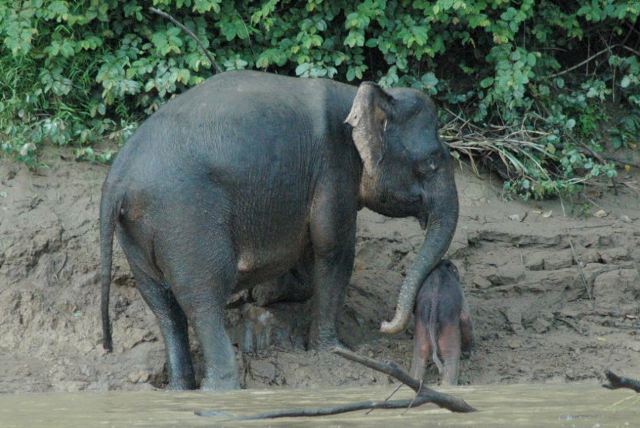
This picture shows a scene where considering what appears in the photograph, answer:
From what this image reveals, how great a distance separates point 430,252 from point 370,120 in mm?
1044

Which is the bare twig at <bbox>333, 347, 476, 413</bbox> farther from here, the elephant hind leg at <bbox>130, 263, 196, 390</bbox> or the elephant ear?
the elephant ear

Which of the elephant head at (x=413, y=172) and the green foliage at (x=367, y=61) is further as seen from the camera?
the green foliage at (x=367, y=61)

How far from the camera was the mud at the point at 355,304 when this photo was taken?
9398mm

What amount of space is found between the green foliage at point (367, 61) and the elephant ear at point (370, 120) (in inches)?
70.3

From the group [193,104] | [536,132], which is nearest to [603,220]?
[536,132]

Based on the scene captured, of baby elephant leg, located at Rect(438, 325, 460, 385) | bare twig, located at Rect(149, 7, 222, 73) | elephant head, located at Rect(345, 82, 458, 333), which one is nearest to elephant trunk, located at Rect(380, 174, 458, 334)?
elephant head, located at Rect(345, 82, 458, 333)

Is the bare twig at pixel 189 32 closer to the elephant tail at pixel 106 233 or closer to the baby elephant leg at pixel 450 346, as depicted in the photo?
Answer: the elephant tail at pixel 106 233

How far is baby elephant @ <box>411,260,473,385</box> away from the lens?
9.33 metres

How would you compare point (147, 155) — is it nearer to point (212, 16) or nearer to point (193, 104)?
point (193, 104)

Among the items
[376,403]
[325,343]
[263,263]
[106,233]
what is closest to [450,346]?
[325,343]

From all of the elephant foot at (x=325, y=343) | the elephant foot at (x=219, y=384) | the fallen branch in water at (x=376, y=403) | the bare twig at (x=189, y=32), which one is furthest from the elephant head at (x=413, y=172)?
the fallen branch in water at (x=376, y=403)

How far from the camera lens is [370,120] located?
31.0ft

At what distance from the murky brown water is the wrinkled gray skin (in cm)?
86

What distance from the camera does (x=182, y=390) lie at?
882 cm
